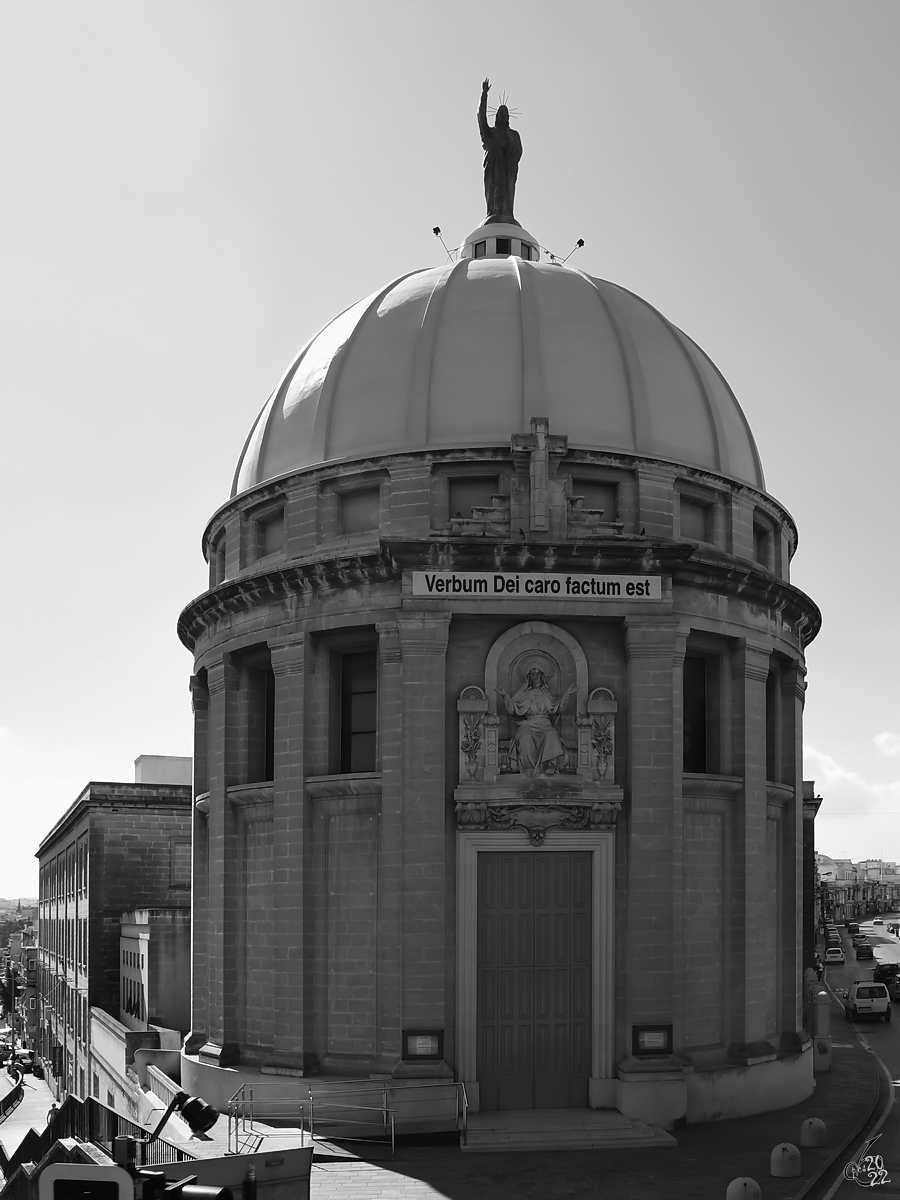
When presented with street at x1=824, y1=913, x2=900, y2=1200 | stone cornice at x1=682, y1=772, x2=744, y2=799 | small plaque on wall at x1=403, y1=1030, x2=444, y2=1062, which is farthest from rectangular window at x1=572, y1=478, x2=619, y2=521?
street at x1=824, y1=913, x2=900, y2=1200

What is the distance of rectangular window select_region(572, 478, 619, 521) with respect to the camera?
89.6ft

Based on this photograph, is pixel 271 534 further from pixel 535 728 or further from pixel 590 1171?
pixel 590 1171

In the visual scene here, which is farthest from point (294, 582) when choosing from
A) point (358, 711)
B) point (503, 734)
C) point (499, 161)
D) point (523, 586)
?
point (499, 161)

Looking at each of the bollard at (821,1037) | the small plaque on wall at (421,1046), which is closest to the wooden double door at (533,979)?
the small plaque on wall at (421,1046)

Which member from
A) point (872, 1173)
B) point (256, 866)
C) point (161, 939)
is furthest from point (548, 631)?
point (161, 939)

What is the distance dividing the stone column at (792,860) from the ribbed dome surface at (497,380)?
17.3ft

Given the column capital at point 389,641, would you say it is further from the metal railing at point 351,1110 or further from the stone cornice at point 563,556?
the metal railing at point 351,1110

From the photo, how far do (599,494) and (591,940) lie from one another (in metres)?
9.38

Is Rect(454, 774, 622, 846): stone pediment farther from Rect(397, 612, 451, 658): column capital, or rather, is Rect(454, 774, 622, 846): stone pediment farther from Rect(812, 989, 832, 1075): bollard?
Rect(812, 989, 832, 1075): bollard

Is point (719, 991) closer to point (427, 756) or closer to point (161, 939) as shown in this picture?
point (427, 756)

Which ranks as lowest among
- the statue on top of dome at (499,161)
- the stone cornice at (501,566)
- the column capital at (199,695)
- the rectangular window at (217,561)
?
the column capital at (199,695)

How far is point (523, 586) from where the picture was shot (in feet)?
83.3

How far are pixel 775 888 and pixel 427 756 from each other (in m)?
9.81

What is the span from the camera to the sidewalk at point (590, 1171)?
19922 mm
